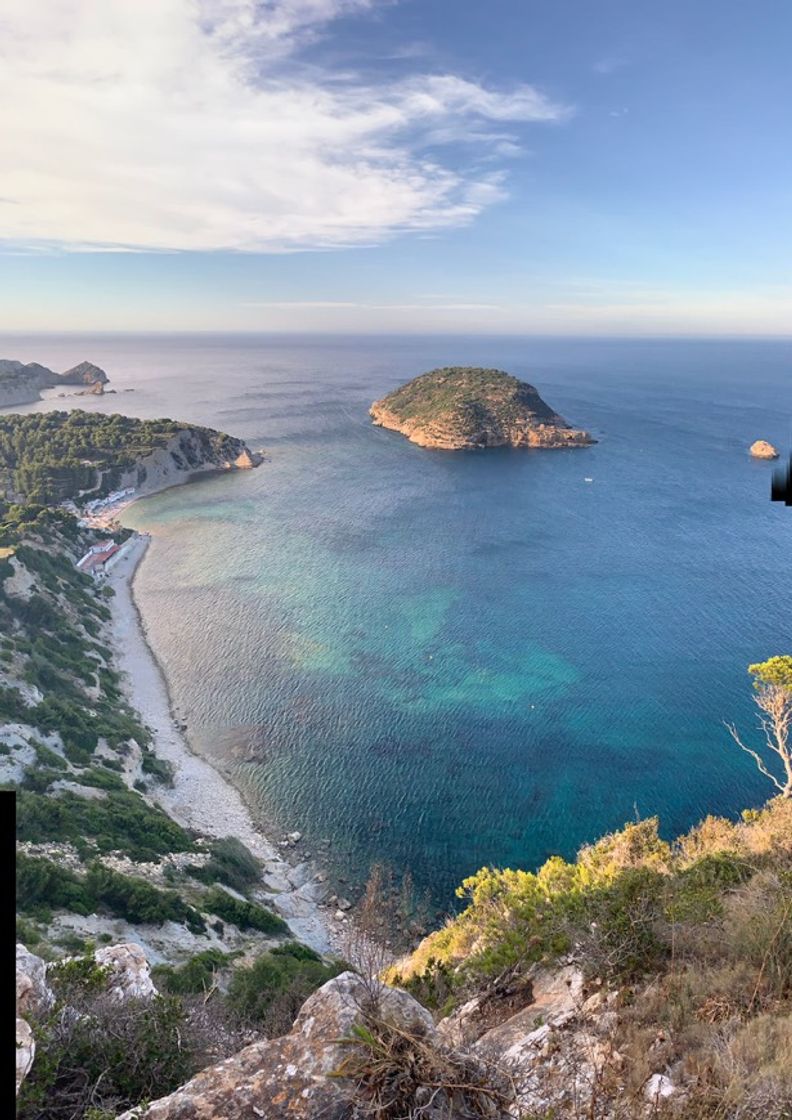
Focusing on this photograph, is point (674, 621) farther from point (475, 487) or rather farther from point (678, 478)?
point (678, 478)

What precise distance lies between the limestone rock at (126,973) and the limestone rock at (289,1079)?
3390mm

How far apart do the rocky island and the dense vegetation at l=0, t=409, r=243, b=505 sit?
4750 cm

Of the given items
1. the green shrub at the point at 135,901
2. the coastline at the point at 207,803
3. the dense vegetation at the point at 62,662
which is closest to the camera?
the green shrub at the point at 135,901

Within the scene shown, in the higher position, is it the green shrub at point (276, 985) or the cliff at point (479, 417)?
the cliff at point (479, 417)

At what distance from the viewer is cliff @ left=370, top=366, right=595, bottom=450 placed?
7338 centimetres

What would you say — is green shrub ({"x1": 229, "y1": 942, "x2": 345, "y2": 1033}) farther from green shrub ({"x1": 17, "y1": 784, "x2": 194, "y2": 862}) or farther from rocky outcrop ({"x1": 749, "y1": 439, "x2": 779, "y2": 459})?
rocky outcrop ({"x1": 749, "y1": 439, "x2": 779, "y2": 459})

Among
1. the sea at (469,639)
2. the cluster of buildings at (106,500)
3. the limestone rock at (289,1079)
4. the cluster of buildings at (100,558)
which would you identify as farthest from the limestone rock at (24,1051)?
the cluster of buildings at (106,500)

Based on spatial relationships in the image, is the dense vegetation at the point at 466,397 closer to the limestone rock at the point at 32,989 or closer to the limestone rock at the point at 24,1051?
the limestone rock at the point at 32,989

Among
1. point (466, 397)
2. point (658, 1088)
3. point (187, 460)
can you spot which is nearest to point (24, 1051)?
point (658, 1088)

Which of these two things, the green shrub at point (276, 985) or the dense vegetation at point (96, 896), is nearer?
the green shrub at point (276, 985)

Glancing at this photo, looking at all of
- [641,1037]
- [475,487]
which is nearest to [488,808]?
[641,1037]

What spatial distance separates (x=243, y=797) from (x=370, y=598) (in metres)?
16.0

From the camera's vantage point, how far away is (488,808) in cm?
2109

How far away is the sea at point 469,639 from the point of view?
21438 millimetres
